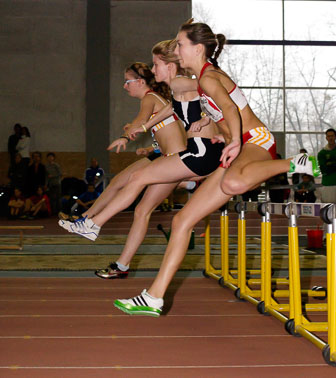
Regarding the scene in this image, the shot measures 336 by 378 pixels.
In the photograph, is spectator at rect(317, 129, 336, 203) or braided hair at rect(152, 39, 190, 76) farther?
spectator at rect(317, 129, 336, 203)

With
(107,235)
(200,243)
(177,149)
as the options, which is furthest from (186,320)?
(107,235)

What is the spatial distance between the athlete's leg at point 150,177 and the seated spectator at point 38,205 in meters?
9.33

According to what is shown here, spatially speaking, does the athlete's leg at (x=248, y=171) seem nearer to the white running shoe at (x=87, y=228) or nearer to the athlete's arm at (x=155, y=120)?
the athlete's arm at (x=155, y=120)

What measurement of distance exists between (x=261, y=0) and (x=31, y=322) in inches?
608

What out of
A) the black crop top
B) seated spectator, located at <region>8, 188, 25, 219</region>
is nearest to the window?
seated spectator, located at <region>8, 188, 25, 219</region>

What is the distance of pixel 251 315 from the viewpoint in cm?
333

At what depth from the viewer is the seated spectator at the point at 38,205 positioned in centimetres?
1269

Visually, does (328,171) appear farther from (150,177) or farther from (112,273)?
(150,177)

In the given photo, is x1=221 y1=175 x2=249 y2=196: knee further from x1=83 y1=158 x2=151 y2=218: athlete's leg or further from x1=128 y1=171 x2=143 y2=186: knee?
x1=83 y1=158 x2=151 y2=218: athlete's leg

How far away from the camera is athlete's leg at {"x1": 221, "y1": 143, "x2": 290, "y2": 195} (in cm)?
276

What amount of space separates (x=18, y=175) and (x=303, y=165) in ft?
35.2

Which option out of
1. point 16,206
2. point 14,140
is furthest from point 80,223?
point 14,140

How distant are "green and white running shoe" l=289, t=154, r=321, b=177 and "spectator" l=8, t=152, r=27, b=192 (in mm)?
10446

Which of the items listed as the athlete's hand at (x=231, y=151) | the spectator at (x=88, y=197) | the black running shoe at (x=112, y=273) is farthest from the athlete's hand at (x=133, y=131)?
the spectator at (x=88, y=197)
